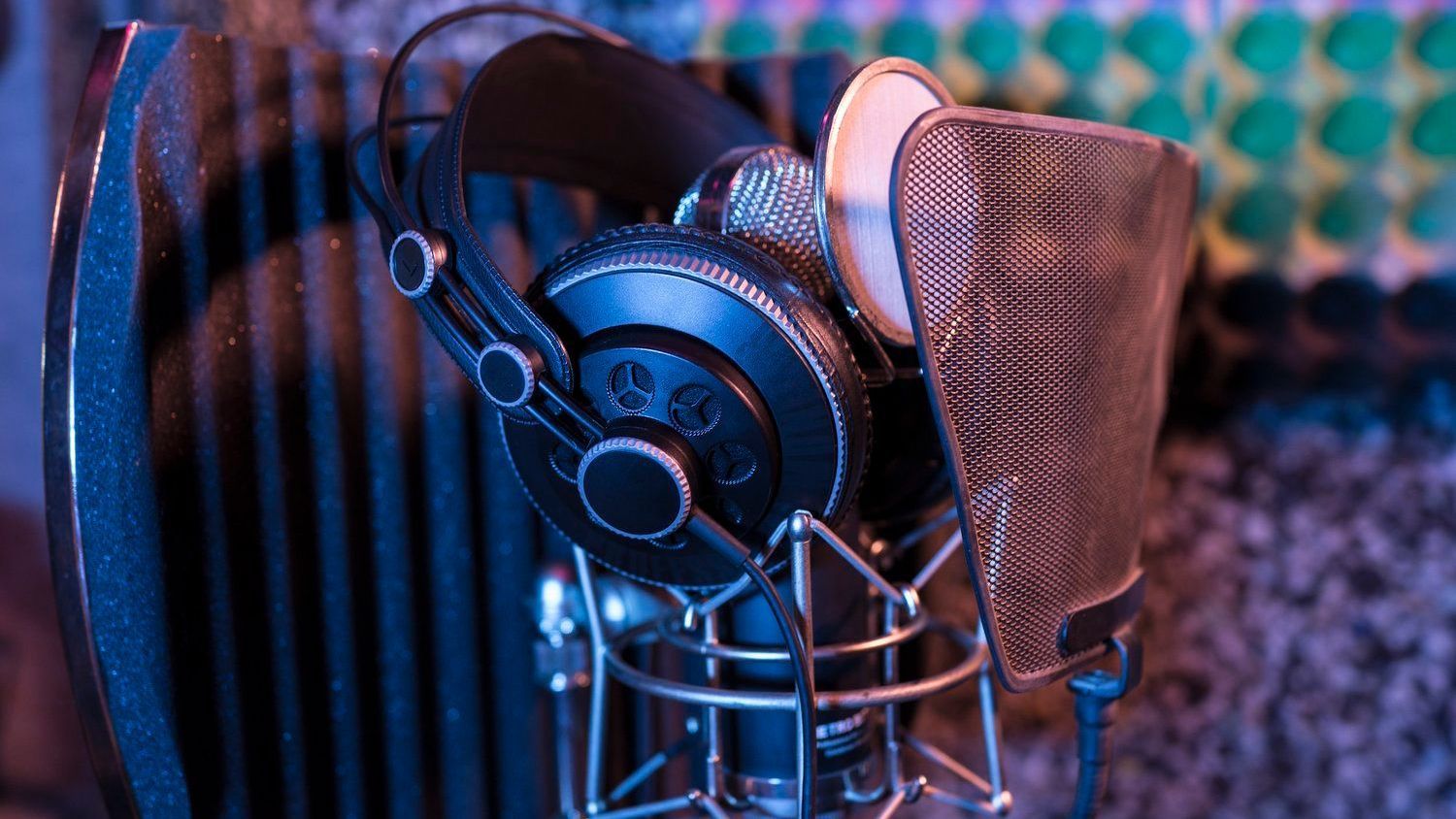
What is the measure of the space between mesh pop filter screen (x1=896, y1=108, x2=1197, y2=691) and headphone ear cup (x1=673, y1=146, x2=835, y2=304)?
10cm

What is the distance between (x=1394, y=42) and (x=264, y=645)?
3.42 ft

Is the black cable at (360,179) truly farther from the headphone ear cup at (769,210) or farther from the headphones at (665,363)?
the headphone ear cup at (769,210)

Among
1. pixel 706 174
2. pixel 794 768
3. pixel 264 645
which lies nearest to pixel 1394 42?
pixel 706 174

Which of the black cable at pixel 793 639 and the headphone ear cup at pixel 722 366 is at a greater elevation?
the headphone ear cup at pixel 722 366

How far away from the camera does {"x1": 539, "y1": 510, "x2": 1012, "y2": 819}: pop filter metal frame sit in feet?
1.73

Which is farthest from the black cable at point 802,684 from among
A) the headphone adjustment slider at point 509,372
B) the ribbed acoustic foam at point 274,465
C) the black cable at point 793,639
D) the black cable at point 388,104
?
the ribbed acoustic foam at point 274,465

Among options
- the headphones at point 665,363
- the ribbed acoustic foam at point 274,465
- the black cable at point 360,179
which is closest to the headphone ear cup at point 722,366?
the headphones at point 665,363

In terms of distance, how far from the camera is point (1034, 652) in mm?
518

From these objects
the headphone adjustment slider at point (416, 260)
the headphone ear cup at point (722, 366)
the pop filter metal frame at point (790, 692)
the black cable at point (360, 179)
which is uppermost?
the black cable at point (360, 179)

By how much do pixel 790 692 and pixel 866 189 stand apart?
0.97ft

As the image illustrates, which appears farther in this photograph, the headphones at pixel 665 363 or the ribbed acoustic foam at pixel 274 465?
the ribbed acoustic foam at pixel 274 465

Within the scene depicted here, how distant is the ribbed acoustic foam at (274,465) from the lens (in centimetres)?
61

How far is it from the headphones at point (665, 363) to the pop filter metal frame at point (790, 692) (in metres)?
0.04

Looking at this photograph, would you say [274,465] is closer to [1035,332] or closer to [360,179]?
[360,179]
